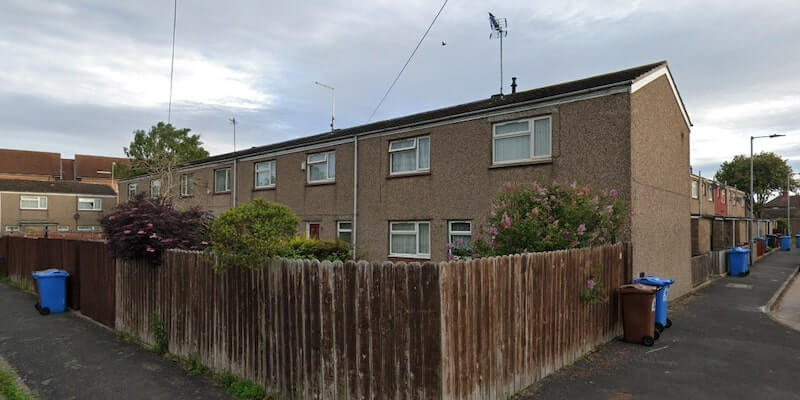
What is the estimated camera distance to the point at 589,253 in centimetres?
684

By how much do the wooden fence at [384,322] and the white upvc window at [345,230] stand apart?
27.0 ft

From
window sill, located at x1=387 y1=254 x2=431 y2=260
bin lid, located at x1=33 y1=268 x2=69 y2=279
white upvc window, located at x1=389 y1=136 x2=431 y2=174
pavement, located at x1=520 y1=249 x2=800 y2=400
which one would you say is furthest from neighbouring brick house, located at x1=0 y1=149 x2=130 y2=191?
pavement, located at x1=520 y1=249 x2=800 y2=400

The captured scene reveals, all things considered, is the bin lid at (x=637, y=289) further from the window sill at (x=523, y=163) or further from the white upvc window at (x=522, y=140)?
the white upvc window at (x=522, y=140)

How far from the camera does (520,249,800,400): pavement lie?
5215 millimetres

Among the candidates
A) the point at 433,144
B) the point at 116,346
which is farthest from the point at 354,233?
the point at 116,346

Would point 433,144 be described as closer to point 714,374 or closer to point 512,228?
point 512,228

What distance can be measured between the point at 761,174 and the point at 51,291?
6099 centimetres

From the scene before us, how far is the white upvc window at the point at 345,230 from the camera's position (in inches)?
587

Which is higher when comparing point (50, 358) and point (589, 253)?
point (589, 253)

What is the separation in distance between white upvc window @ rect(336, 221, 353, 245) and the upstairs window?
418cm

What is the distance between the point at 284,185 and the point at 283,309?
41.9 feet

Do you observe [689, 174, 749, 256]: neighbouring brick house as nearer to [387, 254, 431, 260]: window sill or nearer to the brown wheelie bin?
[387, 254, 431, 260]: window sill

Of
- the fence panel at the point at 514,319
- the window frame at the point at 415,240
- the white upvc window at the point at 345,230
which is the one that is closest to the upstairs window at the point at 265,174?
the white upvc window at the point at 345,230

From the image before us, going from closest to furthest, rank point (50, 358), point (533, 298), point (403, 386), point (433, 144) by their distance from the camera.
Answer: point (403, 386), point (533, 298), point (50, 358), point (433, 144)
